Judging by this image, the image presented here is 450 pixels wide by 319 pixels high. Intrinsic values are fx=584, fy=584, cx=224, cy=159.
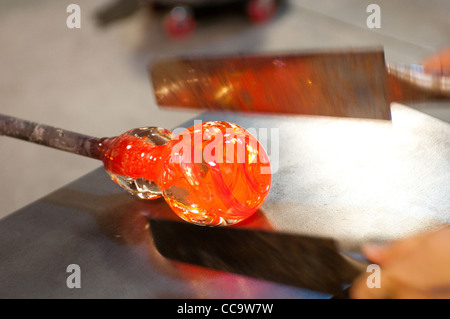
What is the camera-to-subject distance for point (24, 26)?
2457mm

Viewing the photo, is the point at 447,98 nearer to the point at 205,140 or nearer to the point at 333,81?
the point at 333,81

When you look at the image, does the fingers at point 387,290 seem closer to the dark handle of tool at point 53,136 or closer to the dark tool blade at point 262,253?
the dark tool blade at point 262,253

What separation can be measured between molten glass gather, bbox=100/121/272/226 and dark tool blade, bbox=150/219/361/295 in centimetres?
2

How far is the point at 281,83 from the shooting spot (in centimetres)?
67

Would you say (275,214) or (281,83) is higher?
(281,83)

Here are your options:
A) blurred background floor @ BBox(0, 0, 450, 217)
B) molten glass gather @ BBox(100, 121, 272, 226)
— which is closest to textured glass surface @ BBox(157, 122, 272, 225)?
molten glass gather @ BBox(100, 121, 272, 226)

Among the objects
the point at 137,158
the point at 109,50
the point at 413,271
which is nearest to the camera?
the point at 413,271

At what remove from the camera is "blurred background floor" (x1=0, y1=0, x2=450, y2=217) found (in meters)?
1.59

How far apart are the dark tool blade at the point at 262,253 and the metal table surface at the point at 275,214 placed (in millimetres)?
13

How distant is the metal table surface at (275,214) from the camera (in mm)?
617

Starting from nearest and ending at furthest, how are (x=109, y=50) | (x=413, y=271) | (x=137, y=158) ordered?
1. (x=413, y=271)
2. (x=137, y=158)
3. (x=109, y=50)

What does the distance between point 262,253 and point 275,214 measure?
0.07m

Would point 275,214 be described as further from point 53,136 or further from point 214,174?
point 53,136

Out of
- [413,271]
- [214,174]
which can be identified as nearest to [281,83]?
[214,174]
